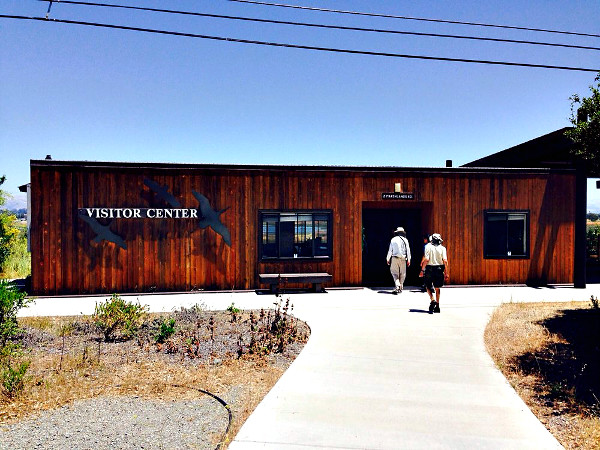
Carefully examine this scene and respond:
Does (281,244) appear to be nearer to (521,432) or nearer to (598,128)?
(598,128)

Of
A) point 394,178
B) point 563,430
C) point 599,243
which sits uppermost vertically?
point 394,178

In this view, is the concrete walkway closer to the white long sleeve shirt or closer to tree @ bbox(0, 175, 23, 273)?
the white long sleeve shirt

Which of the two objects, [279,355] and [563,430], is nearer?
[563,430]

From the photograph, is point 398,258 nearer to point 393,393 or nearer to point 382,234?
point 382,234

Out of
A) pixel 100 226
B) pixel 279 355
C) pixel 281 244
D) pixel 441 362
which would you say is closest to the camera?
pixel 441 362

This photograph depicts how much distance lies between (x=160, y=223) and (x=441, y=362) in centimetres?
942

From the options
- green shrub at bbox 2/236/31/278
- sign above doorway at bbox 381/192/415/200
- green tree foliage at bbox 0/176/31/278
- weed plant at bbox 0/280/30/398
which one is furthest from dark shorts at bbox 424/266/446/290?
green tree foliage at bbox 0/176/31/278

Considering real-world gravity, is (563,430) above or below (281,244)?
below

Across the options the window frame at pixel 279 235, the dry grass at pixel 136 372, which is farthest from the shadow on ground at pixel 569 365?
the window frame at pixel 279 235

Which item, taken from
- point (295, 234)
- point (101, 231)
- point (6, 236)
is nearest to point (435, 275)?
point (295, 234)

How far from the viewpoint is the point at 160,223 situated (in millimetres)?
13109

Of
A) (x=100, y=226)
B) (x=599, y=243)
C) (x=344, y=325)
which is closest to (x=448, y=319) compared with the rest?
(x=344, y=325)

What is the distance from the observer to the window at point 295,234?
1366 centimetres

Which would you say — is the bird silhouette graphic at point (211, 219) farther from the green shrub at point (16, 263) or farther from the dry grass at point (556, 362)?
the green shrub at point (16, 263)
